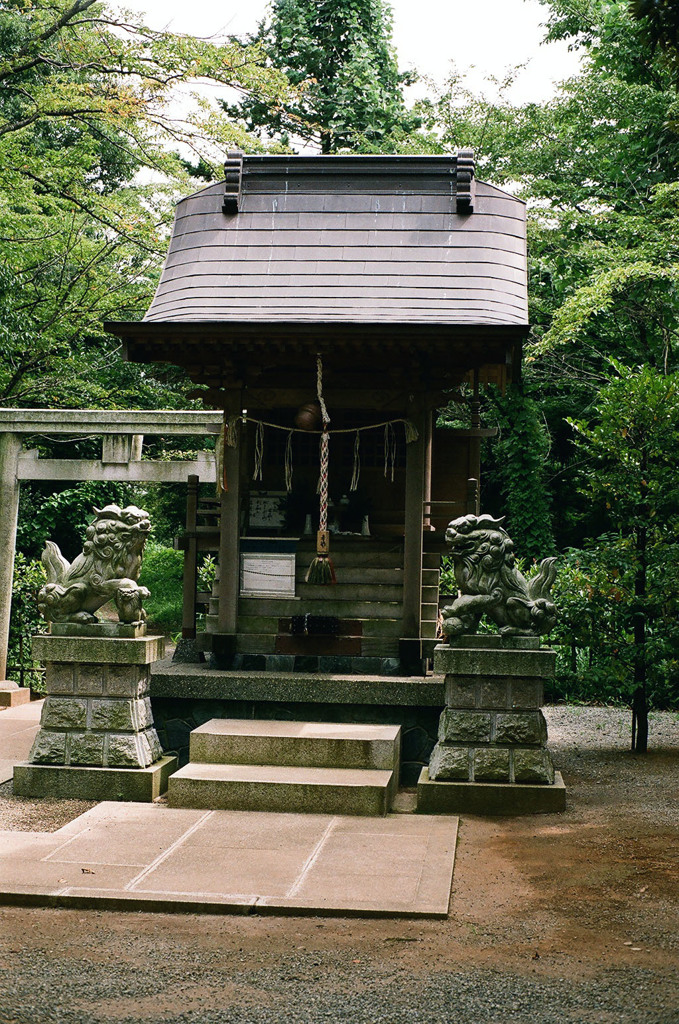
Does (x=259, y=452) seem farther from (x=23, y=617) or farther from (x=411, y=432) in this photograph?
(x=23, y=617)

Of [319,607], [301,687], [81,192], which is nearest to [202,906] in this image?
[301,687]

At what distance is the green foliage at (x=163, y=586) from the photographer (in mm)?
20875

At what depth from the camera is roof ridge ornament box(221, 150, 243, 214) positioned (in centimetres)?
1023

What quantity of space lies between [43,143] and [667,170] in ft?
49.4

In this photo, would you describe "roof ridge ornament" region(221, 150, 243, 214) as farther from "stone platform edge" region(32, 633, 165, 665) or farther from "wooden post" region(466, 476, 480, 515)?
"stone platform edge" region(32, 633, 165, 665)

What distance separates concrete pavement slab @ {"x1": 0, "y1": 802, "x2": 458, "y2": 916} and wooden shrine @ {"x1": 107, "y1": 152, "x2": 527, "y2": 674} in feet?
8.33

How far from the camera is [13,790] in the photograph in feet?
25.4

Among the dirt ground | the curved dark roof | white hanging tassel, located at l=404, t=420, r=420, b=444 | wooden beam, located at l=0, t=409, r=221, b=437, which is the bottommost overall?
the dirt ground

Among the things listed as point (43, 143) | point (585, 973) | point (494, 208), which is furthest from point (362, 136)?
point (585, 973)

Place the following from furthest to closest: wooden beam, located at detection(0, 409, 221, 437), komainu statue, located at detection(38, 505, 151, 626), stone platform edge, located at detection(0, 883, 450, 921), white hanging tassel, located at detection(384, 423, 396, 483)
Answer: wooden beam, located at detection(0, 409, 221, 437), white hanging tassel, located at detection(384, 423, 396, 483), komainu statue, located at detection(38, 505, 151, 626), stone platform edge, located at detection(0, 883, 450, 921)

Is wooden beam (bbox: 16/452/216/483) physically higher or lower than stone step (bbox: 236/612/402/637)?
higher

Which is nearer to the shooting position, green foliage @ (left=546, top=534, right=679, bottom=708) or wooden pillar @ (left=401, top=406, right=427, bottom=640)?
wooden pillar @ (left=401, top=406, right=427, bottom=640)

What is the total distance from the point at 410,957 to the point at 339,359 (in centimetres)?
590

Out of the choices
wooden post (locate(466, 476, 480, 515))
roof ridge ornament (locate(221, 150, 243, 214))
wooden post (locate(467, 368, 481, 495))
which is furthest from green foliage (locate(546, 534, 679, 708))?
roof ridge ornament (locate(221, 150, 243, 214))
